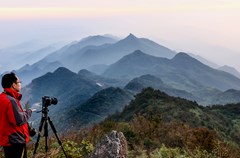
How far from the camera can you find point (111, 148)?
8492mm

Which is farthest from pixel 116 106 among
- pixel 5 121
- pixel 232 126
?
pixel 5 121

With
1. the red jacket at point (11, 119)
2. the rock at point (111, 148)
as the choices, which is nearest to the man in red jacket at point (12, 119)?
the red jacket at point (11, 119)

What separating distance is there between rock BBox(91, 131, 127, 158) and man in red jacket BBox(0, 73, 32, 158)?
1.85 metres

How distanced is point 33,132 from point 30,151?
3566mm

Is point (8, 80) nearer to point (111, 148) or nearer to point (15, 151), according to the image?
point (15, 151)

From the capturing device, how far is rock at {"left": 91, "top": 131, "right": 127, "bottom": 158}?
843 centimetres

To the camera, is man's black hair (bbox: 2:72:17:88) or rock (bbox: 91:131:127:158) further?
rock (bbox: 91:131:127:158)

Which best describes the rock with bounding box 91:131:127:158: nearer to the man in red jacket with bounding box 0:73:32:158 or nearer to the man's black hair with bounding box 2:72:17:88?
the man in red jacket with bounding box 0:73:32:158

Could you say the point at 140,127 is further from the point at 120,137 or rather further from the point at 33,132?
the point at 33,132

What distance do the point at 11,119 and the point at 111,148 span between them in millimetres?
2512

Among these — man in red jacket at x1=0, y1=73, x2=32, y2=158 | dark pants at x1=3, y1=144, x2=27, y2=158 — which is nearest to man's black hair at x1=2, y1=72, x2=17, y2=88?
man in red jacket at x1=0, y1=73, x2=32, y2=158

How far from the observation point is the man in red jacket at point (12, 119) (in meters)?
7.24

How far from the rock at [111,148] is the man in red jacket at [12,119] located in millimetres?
1853

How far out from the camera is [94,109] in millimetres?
125062
